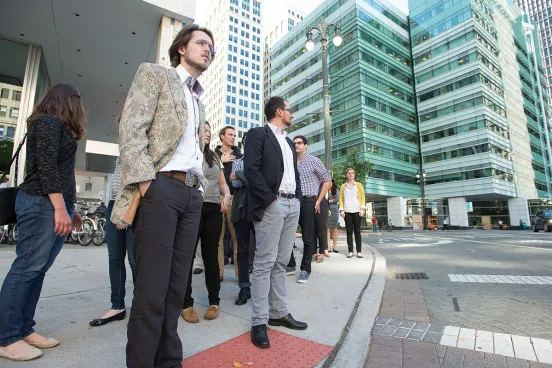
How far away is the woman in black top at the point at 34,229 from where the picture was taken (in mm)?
1955

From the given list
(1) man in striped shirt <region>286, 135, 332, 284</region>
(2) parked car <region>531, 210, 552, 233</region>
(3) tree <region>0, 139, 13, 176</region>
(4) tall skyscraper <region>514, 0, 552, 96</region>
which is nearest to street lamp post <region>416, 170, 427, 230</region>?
(2) parked car <region>531, 210, 552, 233</region>

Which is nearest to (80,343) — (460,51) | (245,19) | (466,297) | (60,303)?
(60,303)

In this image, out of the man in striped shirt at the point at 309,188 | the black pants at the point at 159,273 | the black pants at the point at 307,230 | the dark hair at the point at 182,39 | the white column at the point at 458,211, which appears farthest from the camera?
the white column at the point at 458,211

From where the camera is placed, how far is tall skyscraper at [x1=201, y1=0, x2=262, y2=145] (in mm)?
92812

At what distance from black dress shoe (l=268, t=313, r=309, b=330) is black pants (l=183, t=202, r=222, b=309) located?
0.61m

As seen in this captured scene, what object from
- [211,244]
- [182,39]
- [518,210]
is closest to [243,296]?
[211,244]

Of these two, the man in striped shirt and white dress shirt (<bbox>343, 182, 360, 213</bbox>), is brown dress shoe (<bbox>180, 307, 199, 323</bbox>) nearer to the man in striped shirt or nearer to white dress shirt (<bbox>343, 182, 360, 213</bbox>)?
the man in striped shirt

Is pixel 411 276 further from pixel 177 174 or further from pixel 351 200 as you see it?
pixel 177 174

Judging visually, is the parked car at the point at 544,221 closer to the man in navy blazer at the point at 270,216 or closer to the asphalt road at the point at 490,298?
the asphalt road at the point at 490,298

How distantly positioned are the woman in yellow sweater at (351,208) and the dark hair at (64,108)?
5734 millimetres

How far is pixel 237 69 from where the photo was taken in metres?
95.6

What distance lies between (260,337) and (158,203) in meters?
1.32

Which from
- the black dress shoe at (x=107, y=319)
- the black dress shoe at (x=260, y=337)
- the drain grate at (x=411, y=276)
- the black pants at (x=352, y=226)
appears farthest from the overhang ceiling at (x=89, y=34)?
the black dress shoe at (x=260, y=337)

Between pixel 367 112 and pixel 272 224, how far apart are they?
43407mm
